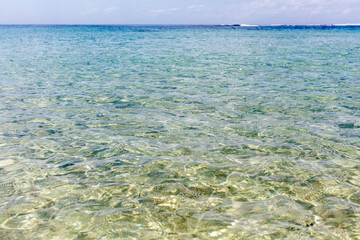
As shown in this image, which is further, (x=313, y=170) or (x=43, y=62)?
(x=43, y=62)

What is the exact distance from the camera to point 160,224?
153 inches

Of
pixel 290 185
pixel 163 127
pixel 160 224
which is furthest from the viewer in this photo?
pixel 163 127

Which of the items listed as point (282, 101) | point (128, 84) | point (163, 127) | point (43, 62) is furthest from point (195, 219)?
point (43, 62)

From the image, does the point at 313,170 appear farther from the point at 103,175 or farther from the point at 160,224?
the point at 103,175

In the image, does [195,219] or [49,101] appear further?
[49,101]

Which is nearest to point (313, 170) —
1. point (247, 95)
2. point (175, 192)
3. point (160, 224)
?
point (175, 192)

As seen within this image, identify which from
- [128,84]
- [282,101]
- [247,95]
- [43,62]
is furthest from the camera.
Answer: [43,62]

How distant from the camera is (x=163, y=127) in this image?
7574mm

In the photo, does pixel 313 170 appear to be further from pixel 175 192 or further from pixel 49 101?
pixel 49 101

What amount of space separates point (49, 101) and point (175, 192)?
23.3ft

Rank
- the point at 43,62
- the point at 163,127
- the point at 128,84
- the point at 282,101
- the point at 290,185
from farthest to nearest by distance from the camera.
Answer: the point at 43,62 → the point at 128,84 → the point at 282,101 → the point at 163,127 → the point at 290,185

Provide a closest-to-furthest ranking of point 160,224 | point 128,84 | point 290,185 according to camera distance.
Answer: point 160,224
point 290,185
point 128,84

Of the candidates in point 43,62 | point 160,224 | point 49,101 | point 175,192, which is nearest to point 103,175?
point 175,192

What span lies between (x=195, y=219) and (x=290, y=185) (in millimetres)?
1816
